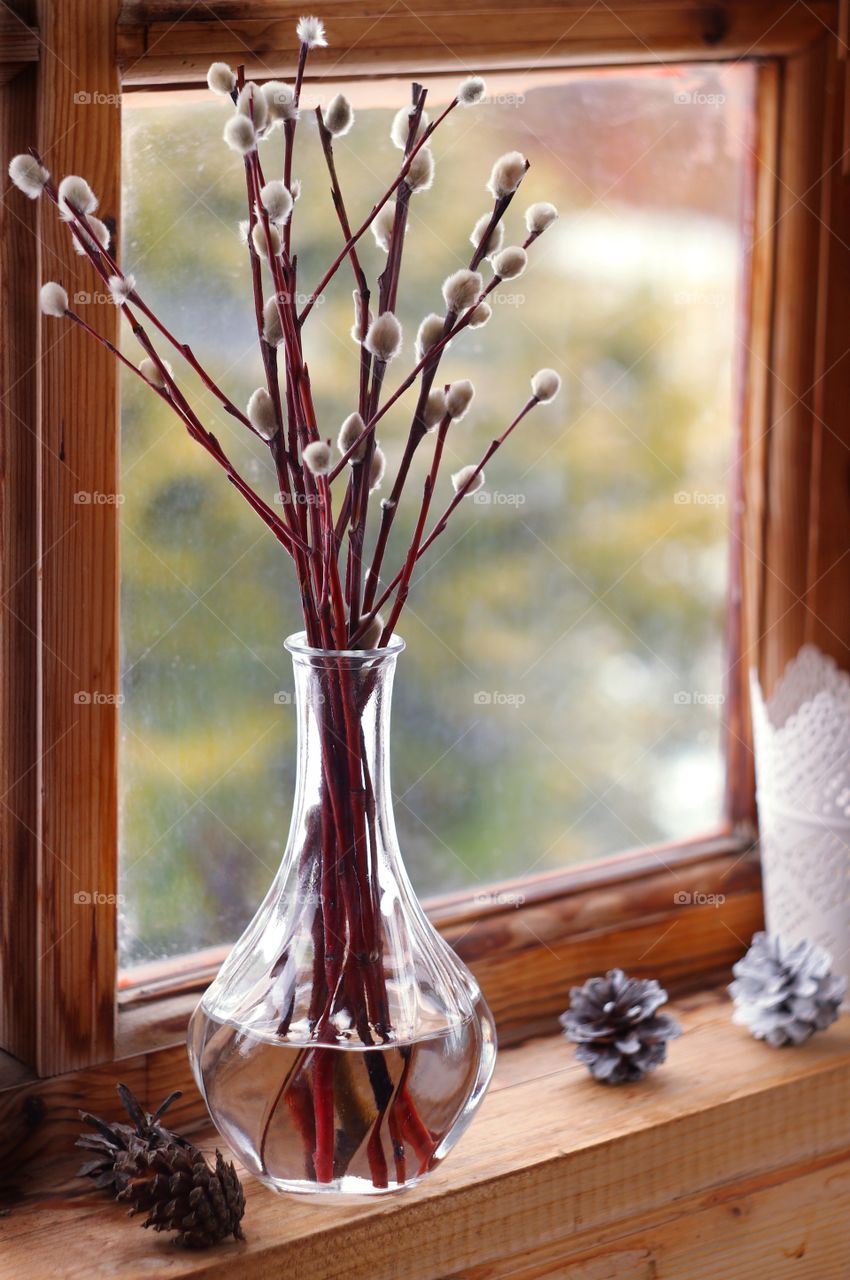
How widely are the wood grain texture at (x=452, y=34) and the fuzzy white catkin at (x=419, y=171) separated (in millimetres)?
214

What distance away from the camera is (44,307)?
2.28 feet

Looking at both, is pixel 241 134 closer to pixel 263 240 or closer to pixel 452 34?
pixel 263 240

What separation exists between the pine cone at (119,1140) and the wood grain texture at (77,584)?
6cm

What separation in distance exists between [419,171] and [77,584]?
33 centimetres

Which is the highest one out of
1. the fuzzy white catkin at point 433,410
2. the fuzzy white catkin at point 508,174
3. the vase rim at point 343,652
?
the fuzzy white catkin at point 508,174

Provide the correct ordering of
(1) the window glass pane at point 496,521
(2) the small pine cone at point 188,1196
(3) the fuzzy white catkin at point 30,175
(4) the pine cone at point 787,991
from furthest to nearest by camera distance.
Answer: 1. (4) the pine cone at point 787,991
2. (1) the window glass pane at point 496,521
3. (2) the small pine cone at point 188,1196
4. (3) the fuzzy white catkin at point 30,175

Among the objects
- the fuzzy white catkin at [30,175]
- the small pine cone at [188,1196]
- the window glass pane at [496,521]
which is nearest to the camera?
the fuzzy white catkin at [30,175]

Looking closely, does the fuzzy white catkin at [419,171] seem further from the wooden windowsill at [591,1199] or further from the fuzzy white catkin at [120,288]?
the wooden windowsill at [591,1199]

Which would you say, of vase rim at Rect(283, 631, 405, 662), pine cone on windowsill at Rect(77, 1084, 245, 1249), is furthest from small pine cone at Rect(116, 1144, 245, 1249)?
vase rim at Rect(283, 631, 405, 662)

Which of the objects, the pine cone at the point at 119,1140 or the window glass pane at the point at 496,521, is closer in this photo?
the pine cone at the point at 119,1140

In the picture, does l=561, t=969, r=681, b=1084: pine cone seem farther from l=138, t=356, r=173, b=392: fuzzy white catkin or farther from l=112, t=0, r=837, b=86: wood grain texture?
l=112, t=0, r=837, b=86: wood grain texture

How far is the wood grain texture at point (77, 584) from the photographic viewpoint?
2.62 feet

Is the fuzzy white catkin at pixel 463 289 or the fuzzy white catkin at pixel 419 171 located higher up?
the fuzzy white catkin at pixel 419 171

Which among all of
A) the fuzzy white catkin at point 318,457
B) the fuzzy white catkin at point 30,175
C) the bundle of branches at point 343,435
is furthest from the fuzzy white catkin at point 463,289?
the fuzzy white catkin at point 30,175
